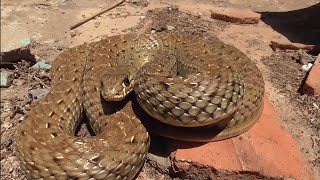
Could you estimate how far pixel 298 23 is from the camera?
7375 mm

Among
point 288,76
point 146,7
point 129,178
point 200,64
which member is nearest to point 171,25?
point 146,7

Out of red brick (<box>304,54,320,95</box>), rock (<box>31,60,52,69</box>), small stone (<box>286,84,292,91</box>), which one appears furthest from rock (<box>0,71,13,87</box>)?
red brick (<box>304,54,320,95</box>)

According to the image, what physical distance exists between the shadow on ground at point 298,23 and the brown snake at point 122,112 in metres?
2.32

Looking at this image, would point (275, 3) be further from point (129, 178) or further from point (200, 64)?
point (129, 178)

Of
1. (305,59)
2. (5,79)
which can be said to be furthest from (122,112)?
(305,59)

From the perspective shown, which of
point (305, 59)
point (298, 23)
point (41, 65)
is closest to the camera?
point (41, 65)

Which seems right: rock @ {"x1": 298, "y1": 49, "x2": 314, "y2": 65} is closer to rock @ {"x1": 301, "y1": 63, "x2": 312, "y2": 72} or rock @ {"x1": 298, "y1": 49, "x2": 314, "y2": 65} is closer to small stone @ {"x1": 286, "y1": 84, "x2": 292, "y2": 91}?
rock @ {"x1": 301, "y1": 63, "x2": 312, "y2": 72}

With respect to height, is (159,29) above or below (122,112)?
below

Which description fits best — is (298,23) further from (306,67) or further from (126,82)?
(126,82)

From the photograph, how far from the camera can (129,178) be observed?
3740mm

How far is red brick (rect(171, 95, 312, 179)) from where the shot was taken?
3887 mm

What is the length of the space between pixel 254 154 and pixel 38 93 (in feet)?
7.87

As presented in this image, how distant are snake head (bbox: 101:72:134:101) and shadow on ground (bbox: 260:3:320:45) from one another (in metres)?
3.43

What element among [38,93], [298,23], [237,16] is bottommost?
[298,23]
